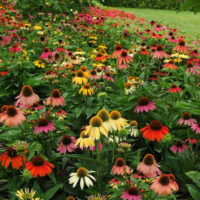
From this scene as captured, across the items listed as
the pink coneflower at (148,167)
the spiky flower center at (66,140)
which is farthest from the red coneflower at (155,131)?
the spiky flower center at (66,140)

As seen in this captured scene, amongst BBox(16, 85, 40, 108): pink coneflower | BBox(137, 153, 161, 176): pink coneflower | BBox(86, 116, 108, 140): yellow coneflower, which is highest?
BBox(86, 116, 108, 140): yellow coneflower

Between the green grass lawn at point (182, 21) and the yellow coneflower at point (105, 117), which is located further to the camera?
the green grass lawn at point (182, 21)

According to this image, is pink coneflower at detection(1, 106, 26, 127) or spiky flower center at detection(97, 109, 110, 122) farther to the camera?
pink coneflower at detection(1, 106, 26, 127)

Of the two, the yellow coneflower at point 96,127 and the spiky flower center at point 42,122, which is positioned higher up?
the yellow coneflower at point 96,127

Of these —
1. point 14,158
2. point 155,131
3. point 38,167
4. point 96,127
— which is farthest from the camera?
point 155,131

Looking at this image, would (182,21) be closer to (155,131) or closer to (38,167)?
(155,131)

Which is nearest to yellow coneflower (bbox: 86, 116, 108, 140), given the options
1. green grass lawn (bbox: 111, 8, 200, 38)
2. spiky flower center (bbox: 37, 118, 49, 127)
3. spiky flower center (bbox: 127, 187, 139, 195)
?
spiky flower center (bbox: 127, 187, 139, 195)

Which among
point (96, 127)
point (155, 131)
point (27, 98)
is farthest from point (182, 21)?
point (96, 127)

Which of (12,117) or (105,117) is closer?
(105,117)

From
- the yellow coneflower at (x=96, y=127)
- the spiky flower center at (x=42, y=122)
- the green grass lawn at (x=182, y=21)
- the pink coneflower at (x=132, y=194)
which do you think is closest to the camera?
the pink coneflower at (x=132, y=194)

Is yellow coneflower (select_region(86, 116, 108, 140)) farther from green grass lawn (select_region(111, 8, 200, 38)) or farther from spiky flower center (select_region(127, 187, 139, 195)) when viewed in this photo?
green grass lawn (select_region(111, 8, 200, 38))

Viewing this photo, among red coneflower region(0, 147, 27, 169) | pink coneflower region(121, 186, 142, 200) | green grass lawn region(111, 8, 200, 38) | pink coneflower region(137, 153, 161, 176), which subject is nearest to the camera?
pink coneflower region(121, 186, 142, 200)

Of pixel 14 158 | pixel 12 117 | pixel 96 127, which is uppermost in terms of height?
pixel 96 127

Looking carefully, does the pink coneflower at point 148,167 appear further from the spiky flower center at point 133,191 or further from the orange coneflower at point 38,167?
the orange coneflower at point 38,167
